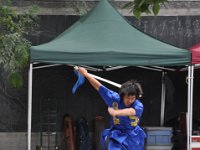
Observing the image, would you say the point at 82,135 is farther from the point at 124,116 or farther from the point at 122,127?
the point at 124,116

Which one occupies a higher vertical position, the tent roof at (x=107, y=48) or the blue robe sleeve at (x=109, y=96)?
the tent roof at (x=107, y=48)

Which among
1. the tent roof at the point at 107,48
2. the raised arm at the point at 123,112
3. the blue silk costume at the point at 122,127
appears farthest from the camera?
the tent roof at the point at 107,48

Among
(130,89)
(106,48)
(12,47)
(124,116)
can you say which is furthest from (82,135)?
(130,89)

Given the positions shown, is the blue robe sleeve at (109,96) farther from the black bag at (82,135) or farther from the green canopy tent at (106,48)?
the black bag at (82,135)

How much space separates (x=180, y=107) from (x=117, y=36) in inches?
125

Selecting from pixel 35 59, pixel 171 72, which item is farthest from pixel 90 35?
pixel 171 72

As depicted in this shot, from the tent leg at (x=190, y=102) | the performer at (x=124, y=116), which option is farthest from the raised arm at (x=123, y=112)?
the tent leg at (x=190, y=102)

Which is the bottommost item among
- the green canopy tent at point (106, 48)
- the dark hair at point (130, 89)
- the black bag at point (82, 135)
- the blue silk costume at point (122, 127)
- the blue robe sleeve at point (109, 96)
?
the black bag at point (82, 135)

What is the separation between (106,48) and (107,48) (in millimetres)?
18

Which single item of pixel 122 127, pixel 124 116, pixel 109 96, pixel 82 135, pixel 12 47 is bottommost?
pixel 82 135

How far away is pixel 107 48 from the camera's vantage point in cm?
866

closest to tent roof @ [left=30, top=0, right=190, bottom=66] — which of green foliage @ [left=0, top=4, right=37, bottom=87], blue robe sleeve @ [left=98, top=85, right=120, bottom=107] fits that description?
green foliage @ [left=0, top=4, right=37, bottom=87]

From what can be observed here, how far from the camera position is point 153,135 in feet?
32.8

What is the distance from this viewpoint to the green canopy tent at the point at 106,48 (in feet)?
27.6
